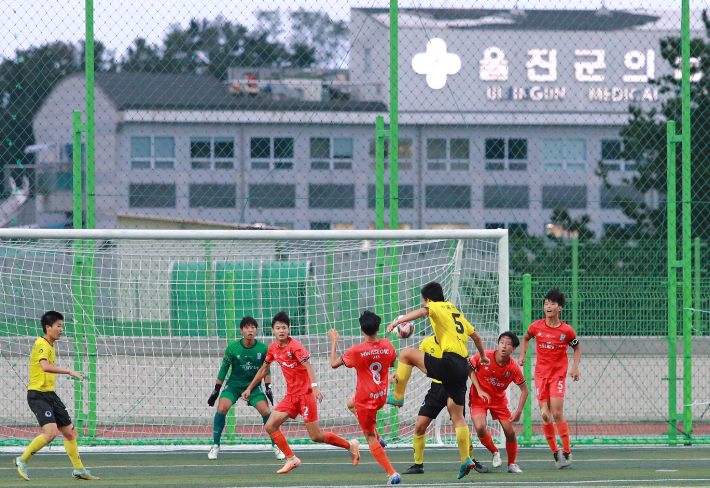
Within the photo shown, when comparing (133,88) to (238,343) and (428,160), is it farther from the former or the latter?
(238,343)

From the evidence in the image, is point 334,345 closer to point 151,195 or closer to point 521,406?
point 521,406

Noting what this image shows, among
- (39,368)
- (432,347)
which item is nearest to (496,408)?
(432,347)

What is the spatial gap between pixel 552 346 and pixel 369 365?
6.78 feet

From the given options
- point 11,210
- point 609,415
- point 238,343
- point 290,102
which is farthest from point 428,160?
point 238,343

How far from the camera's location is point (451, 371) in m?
7.79

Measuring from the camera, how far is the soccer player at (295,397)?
8.41 metres

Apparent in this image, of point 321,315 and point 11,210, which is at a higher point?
point 11,210

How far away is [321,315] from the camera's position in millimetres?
10562

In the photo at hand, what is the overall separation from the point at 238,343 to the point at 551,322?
10.9 feet

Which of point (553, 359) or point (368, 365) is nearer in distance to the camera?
point (368, 365)

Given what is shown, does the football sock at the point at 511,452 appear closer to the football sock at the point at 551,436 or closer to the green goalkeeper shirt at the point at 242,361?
the football sock at the point at 551,436

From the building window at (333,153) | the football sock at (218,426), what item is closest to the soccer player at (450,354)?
the football sock at (218,426)

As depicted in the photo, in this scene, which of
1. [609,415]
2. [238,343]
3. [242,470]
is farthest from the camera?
[609,415]

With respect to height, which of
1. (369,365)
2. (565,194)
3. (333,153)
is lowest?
(369,365)
